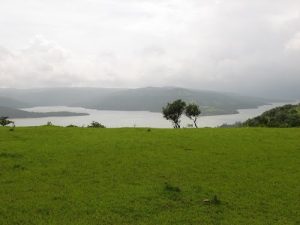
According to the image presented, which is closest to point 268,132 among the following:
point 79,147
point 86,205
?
point 79,147

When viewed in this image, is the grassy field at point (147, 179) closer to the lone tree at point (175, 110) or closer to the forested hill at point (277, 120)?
the forested hill at point (277, 120)

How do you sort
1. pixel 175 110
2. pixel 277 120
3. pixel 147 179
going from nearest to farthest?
1. pixel 147 179
2. pixel 175 110
3. pixel 277 120

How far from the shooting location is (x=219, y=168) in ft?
54.1

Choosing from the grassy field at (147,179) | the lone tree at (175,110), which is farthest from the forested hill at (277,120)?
the grassy field at (147,179)

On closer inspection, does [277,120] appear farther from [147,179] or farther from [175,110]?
[147,179]

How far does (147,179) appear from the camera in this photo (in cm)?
1466

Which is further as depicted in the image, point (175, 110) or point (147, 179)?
point (175, 110)

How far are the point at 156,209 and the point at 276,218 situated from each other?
384 centimetres

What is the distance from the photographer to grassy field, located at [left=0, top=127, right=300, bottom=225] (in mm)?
10977

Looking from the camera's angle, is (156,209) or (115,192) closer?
(156,209)

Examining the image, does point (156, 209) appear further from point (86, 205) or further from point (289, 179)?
point (289, 179)

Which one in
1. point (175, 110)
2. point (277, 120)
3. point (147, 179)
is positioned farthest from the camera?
point (277, 120)

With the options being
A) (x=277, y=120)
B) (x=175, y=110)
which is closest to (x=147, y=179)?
(x=175, y=110)

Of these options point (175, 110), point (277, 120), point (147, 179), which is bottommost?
point (147, 179)
